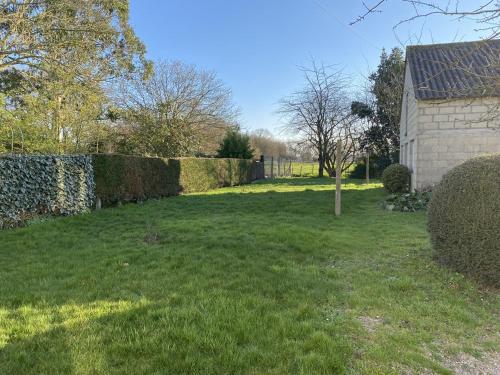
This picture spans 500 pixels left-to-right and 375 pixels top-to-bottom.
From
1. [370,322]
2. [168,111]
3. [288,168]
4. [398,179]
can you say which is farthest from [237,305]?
[288,168]

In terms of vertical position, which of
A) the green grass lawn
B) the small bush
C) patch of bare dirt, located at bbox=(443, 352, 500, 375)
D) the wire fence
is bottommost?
patch of bare dirt, located at bbox=(443, 352, 500, 375)

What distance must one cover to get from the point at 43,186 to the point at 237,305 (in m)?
6.63

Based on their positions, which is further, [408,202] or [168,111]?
[168,111]

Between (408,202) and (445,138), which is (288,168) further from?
(408,202)

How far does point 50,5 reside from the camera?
1102 centimetres

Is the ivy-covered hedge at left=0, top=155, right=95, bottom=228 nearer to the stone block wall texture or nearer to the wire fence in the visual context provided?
the stone block wall texture

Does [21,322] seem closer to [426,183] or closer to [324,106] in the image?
[426,183]

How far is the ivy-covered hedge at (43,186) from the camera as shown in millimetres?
7035

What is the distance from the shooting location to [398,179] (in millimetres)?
12453

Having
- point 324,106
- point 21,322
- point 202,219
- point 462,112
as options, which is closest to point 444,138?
point 462,112

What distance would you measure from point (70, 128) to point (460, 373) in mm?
14156

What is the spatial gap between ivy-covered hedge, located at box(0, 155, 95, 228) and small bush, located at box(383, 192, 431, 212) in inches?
328

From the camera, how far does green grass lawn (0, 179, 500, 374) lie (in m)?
2.40


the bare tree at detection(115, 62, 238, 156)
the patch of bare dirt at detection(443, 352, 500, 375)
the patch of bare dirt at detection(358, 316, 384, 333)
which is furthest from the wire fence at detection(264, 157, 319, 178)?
the patch of bare dirt at detection(443, 352, 500, 375)
